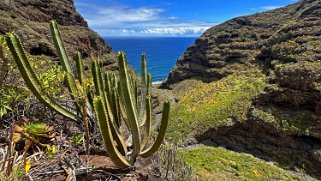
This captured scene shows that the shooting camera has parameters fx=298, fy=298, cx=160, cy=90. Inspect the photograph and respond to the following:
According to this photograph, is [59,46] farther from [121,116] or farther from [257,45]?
[257,45]

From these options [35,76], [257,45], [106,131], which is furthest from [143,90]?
[257,45]

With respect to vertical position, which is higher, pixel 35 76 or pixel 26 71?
pixel 26 71

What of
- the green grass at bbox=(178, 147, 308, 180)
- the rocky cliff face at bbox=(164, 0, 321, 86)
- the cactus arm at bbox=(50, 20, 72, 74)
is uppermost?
the cactus arm at bbox=(50, 20, 72, 74)

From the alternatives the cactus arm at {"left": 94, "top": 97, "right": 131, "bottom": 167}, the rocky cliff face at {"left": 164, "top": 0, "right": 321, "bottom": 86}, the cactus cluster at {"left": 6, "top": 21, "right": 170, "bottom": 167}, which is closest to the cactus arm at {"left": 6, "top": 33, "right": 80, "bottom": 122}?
the cactus cluster at {"left": 6, "top": 21, "right": 170, "bottom": 167}

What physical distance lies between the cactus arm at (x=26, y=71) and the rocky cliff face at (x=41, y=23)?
80.6ft

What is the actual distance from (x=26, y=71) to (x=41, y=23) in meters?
48.3

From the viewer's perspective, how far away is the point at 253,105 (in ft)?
114

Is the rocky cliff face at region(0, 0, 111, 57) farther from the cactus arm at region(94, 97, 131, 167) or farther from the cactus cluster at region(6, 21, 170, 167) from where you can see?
the cactus arm at region(94, 97, 131, 167)

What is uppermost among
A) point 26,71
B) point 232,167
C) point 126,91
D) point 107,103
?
point 26,71

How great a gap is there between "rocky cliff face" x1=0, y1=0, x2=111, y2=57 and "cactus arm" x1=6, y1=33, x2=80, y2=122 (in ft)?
Answer: 80.6

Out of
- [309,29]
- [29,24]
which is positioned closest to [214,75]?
[309,29]

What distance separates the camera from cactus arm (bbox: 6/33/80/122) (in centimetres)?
461

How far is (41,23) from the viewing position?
4866cm

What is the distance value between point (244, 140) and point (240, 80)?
61.4ft
